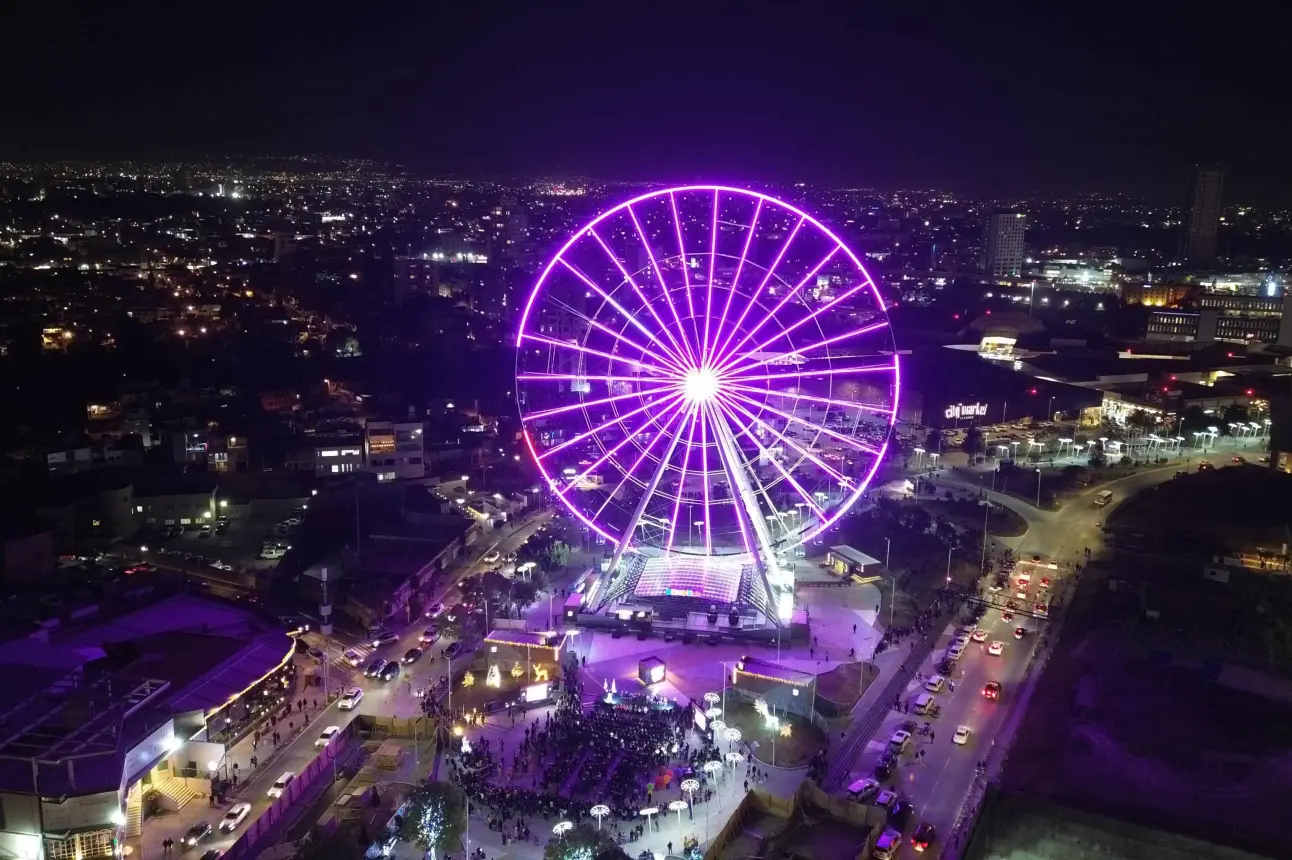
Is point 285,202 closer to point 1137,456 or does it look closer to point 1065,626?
point 1137,456

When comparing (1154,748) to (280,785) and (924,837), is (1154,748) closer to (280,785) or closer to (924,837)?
(924,837)

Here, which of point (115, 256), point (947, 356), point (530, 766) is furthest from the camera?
point (115, 256)

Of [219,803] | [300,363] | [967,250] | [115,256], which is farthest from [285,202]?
[219,803]

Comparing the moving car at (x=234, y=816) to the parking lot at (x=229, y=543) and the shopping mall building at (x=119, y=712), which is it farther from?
the parking lot at (x=229, y=543)

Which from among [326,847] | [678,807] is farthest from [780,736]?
[326,847]

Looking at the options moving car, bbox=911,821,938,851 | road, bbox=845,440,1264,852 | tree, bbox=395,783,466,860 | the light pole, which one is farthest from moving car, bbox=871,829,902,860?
the light pole

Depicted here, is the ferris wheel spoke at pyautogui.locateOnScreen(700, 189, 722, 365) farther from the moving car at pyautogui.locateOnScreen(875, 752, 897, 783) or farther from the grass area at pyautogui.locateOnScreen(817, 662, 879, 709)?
the moving car at pyautogui.locateOnScreen(875, 752, 897, 783)
